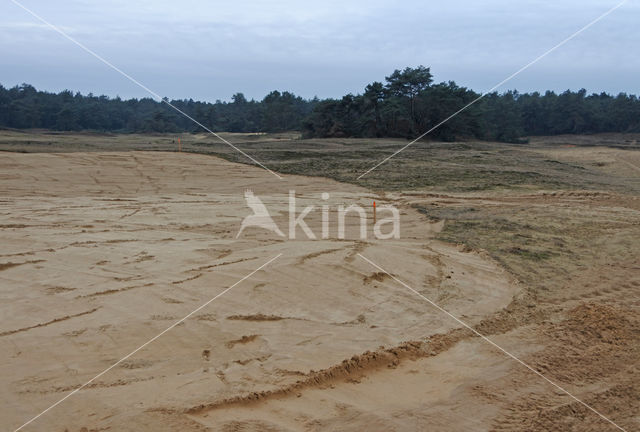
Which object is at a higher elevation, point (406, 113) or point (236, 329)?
point (406, 113)

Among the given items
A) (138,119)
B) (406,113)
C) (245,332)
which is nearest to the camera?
(245,332)

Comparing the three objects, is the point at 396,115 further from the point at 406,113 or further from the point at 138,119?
the point at 138,119

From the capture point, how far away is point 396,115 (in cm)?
3341

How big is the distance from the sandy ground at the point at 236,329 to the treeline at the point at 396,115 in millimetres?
25358

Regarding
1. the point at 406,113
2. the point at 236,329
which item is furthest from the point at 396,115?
the point at 236,329

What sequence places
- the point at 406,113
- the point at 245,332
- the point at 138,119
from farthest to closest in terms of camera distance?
the point at 138,119 → the point at 406,113 → the point at 245,332

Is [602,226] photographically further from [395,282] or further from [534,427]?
[534,427]

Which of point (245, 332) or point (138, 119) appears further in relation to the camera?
point (138, 119)

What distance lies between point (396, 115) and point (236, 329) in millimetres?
29886

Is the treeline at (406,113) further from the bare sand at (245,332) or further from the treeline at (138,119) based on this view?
the bare sand at (245,332)

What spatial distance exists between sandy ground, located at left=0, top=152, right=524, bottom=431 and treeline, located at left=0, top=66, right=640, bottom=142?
25.4m

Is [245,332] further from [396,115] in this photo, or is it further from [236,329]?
[396,115]

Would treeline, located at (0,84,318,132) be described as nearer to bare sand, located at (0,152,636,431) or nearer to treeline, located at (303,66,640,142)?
treeline, located at (303,66,640,142)

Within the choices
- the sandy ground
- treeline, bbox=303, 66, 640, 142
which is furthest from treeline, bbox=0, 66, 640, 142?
the sandy ground
